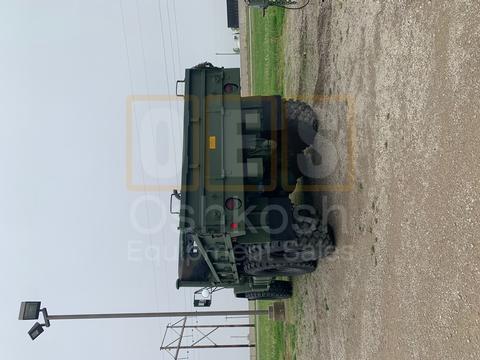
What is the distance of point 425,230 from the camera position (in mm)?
4793

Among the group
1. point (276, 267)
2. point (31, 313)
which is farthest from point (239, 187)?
point (31, 313)

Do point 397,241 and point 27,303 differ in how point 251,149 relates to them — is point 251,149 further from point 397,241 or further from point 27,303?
point 27,303

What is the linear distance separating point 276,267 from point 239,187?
7.03 feet

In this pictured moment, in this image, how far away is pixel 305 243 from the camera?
7.84 metres

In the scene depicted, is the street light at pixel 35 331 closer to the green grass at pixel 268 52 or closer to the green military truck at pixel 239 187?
the green military truck at pixel 239 187

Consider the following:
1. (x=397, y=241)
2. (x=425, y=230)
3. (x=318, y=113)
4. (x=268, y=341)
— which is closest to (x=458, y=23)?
(x=425, y=230)

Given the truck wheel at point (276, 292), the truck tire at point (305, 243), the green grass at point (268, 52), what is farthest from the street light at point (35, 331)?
the green grass at point (268, 52)

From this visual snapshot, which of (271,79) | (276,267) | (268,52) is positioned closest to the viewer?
(276,267)

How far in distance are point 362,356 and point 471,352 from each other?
2595 mm

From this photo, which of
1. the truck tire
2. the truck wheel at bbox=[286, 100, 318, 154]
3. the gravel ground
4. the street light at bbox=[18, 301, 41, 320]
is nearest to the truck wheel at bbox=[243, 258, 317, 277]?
the truck tire

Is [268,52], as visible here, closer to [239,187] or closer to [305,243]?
[305,243]

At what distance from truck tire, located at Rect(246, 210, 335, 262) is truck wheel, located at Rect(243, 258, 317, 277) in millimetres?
299

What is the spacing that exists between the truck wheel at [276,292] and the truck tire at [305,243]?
3.55 metres

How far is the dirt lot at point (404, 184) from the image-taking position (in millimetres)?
4199
